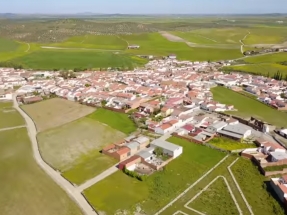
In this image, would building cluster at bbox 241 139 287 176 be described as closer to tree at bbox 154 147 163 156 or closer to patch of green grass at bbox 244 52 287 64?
tree at bbox 154 147 163 156

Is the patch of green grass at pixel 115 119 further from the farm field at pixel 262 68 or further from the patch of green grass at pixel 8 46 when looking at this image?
the patch of green grass at pixel 8 46

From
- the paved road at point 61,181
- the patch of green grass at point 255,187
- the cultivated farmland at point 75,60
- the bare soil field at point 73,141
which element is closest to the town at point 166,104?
the patch of green grass at point 255,187

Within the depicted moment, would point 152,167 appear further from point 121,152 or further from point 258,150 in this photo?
point 258,150

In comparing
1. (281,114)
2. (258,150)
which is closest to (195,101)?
(281,114)

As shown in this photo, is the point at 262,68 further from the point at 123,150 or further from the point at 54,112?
the point at 123,150

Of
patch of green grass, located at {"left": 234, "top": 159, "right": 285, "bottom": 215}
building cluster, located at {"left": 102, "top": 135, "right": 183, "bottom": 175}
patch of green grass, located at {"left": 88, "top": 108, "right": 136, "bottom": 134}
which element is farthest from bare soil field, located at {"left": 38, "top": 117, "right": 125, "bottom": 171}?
patch of green grass, located at {"left": 234, "top": 159, "right": 285, "bottom": 215}

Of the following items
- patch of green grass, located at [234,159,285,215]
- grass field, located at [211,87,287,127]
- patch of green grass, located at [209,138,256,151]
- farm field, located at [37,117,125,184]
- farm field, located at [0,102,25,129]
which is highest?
grass field, located at [211,87,287,127]
